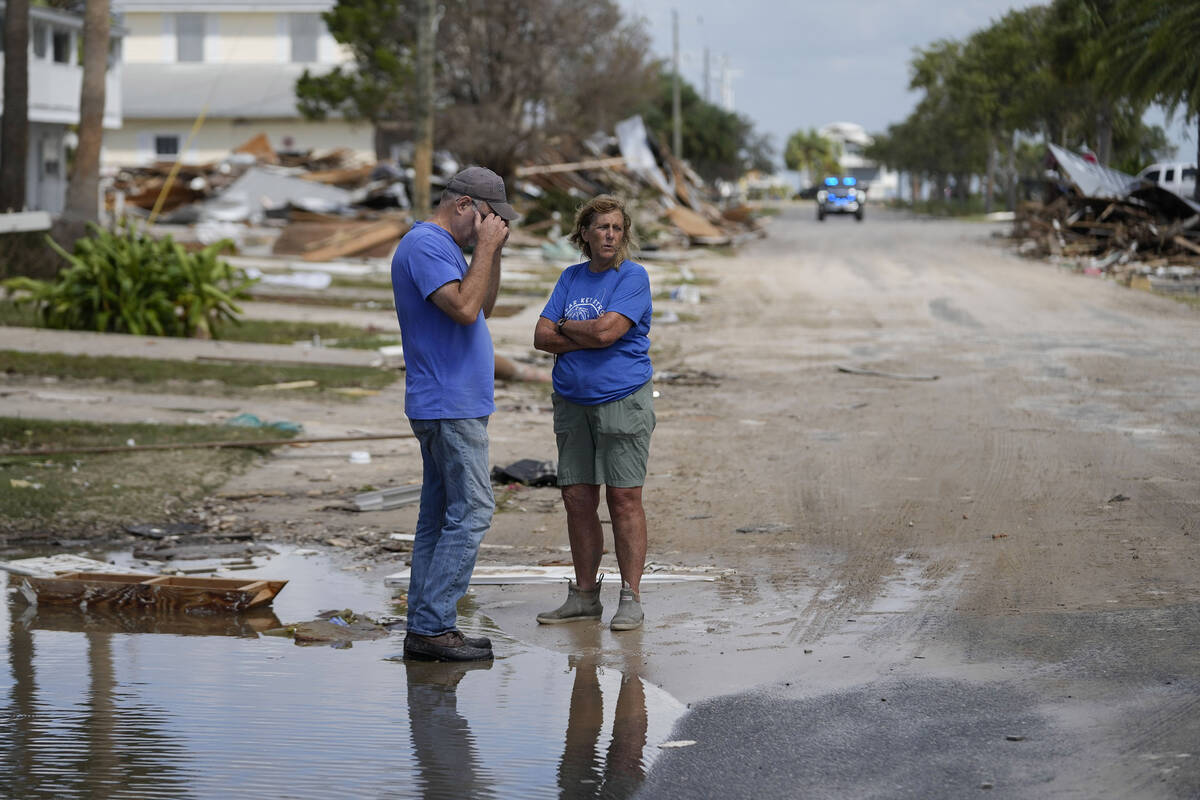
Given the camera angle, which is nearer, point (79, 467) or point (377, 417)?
point (79, 467)

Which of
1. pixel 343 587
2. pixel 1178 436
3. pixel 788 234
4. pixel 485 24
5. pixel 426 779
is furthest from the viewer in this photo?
pixel 788 234

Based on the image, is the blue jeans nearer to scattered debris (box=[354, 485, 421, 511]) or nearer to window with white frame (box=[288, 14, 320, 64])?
scattered debris (box=[354, 485, 421, 511])

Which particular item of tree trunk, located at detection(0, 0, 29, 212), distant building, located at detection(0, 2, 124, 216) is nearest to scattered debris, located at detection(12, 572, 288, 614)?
tree trunk, located at detection(0, 0, 29, 212)

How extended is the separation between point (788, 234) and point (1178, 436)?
123 ft

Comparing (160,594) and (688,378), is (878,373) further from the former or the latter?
(160,594)

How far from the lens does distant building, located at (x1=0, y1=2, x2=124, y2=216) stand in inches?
1629

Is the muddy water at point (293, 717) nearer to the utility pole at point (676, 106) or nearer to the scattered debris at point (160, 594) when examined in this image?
the scattered debris at point (160, 594)

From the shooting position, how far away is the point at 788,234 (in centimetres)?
4731

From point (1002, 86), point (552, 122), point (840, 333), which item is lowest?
point (840, 333)

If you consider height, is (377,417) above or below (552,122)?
below

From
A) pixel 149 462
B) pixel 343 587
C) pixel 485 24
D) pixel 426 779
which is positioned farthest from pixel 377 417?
pixel 485 24

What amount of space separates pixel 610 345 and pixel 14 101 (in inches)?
1049

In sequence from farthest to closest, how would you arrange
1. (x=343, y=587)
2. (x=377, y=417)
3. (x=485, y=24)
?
1. (x=485, y=24)
2. (x=377, y=417)
3. (x=343, y=587)

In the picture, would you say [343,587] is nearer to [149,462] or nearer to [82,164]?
[149,462]
